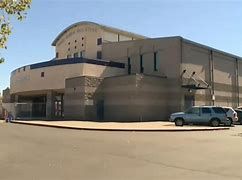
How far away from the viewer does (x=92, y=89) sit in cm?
4378

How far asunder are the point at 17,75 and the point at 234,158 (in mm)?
47186

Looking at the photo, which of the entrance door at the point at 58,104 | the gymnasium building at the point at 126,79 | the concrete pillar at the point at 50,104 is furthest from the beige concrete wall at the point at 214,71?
the concrete pillar at the point at 50,104

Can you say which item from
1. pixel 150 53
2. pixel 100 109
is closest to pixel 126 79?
pixel 100 109

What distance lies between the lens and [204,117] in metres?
33.3

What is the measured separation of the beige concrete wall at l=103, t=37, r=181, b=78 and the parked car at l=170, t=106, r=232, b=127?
1213 centimetres

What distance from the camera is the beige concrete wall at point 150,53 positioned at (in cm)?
4562

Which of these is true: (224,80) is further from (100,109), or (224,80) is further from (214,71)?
(100,109)

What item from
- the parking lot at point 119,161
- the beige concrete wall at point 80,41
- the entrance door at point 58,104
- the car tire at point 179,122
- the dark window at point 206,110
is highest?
the beige concrete wall at point 80,41

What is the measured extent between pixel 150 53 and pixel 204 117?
54.2 feet

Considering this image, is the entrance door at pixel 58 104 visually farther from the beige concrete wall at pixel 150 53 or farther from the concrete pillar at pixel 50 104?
the beige concrete wall at pixel 150 53

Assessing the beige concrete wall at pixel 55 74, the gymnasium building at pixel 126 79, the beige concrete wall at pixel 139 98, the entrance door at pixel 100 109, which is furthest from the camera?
the beige concrete wall at pixel 55 74

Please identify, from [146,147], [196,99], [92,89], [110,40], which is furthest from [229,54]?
[146,147]

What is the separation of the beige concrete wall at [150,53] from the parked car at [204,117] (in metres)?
12.1

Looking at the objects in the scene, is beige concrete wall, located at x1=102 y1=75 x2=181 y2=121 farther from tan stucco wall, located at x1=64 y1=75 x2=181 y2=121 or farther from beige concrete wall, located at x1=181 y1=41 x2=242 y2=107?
beige concrete wall, located at x1=181 y1=41 x2=242 y2=107
